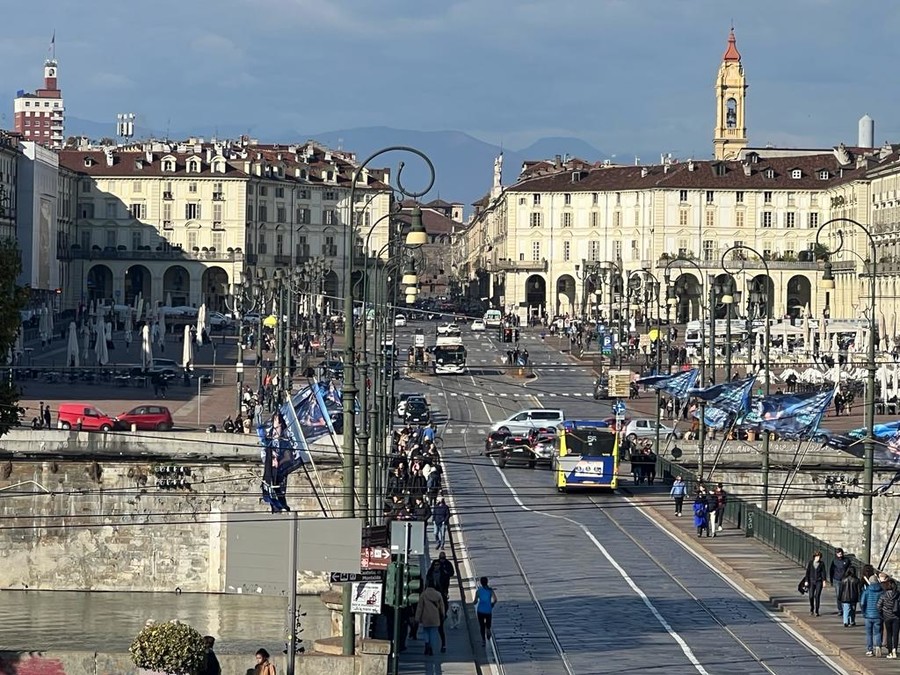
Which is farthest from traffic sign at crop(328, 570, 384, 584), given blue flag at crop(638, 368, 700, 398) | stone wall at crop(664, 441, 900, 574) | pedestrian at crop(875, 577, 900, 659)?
blue flag at crop(638, 368, 700, 398)

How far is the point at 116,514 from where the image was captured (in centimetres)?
5700

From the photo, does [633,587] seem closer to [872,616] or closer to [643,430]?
[872,616]

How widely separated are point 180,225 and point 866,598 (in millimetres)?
139688

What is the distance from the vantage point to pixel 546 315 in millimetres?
166000

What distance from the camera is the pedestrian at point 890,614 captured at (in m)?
33.9

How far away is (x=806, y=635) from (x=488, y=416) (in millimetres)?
49340

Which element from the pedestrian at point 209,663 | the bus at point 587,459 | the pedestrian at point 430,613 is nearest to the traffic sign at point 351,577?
the pedestrian at point 209,663

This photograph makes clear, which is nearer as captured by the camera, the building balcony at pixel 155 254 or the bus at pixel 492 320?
the bus at pixel 492 320

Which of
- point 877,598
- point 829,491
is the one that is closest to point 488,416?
point 829,491

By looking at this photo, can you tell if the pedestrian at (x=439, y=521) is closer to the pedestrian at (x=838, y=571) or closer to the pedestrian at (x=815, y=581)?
the pedestrian at (x=838, y=571)

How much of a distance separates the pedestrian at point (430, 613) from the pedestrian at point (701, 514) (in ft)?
55.7

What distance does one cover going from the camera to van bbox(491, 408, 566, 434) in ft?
244

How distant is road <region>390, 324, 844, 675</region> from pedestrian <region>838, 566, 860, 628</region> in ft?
3.88

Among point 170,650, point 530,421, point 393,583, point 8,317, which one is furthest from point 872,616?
point 530,421
